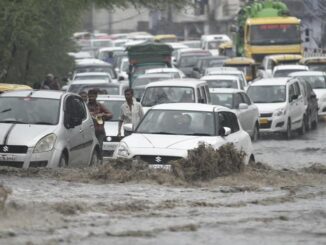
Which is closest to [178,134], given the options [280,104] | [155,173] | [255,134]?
[155,173]

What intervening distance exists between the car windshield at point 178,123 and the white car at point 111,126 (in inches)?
173

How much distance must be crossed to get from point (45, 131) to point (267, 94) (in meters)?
16.2

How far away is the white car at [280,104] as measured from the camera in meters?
32.5

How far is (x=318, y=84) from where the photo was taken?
3972cm

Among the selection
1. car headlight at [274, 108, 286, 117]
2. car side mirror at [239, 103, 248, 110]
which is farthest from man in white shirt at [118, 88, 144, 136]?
car headlight at [274, 108, 286, 117]

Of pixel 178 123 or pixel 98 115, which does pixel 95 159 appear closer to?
pixel 98 115

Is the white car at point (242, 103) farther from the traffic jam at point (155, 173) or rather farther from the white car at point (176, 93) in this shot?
the white car at point (176, 93)

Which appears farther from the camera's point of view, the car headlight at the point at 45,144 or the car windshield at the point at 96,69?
the car windshield at the point at 96,69

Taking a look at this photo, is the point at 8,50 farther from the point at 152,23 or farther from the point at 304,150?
the point at 152,23

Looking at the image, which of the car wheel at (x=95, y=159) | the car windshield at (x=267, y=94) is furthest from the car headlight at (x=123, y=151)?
the car windshield at (x=267, y=94)

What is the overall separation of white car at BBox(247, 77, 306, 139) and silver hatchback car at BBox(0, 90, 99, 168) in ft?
40.1

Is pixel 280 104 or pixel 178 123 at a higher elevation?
pixel 178 123

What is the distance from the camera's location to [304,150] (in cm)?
2803

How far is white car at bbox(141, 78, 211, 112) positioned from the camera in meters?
27.7
